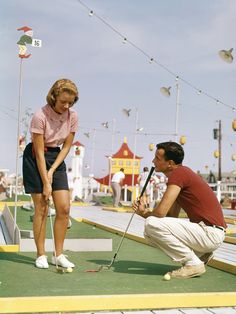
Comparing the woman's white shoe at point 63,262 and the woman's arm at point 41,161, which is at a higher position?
the woman's arm at point 41,161

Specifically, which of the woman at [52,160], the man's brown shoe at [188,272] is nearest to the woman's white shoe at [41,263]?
the woman at [52,160]

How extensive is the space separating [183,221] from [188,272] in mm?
358

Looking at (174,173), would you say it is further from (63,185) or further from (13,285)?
(13,285)

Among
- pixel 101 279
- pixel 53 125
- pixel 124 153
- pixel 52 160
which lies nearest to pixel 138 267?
pixel 101 279

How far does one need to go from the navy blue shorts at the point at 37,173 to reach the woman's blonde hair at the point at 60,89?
379mm

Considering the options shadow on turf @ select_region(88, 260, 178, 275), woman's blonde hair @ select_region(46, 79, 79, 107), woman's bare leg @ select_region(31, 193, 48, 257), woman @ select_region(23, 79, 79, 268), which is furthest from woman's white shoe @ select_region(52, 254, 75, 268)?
woman's blonde hair @ select_region(46, 79, 79, 107)

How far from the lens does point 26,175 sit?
3.73 meters

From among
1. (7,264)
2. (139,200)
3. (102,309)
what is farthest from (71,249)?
(102,309)

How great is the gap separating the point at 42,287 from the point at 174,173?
3.98 ft

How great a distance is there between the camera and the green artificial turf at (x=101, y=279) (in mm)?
2824

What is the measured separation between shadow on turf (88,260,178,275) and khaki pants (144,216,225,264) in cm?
26

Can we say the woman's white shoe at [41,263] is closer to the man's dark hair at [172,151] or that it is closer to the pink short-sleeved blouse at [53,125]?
the pink short-sleeved blouse at [53,125]

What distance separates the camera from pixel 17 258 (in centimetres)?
417

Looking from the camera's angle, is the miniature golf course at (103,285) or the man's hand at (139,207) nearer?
the miniature golf course at (103,285)
